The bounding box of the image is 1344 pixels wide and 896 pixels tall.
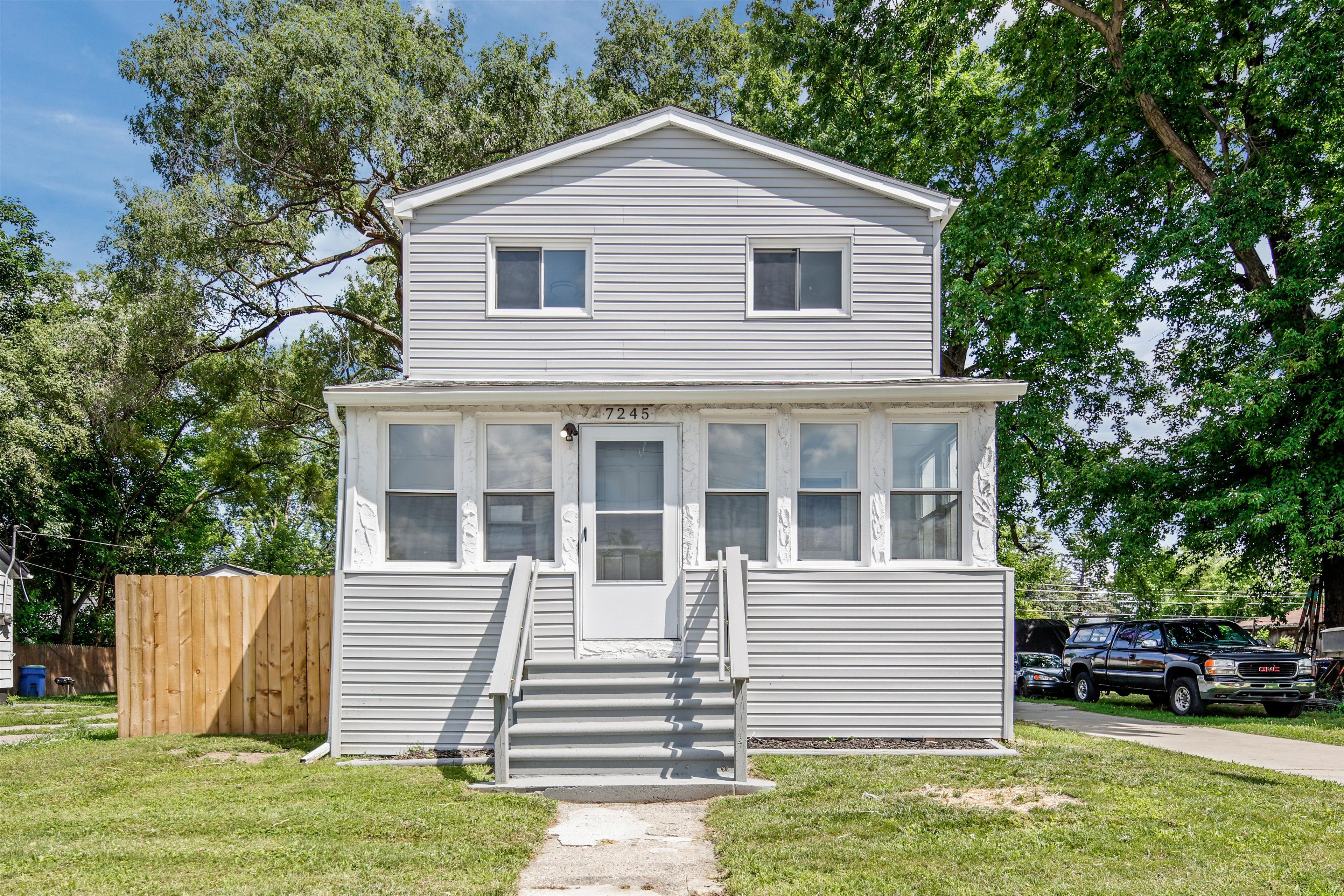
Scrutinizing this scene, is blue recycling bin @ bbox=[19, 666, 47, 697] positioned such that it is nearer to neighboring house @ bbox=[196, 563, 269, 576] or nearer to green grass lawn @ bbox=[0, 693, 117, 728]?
green grass lawn @ bbox=[0, 693, 117, 728]

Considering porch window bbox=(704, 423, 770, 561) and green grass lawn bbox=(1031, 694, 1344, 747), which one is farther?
green grass lawn bbox=(1031, 694, 1344, 747)

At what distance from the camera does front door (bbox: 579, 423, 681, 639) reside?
8.31m

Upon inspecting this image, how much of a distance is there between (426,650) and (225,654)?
2935 mm

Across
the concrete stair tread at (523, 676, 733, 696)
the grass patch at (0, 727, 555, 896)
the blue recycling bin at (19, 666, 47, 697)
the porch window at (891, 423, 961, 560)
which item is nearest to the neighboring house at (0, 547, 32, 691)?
the blue recycling bin at (19, 666, 47, 697)

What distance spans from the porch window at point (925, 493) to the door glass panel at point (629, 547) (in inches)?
87.9

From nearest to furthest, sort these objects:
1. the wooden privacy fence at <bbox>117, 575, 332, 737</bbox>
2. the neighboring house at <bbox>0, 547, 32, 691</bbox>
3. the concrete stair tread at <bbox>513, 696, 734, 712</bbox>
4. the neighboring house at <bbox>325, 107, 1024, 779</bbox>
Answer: the concrete stair tread at <bbox>513, 696, 734, 712</bbox> → the neighboring house at <bbox>325, 107, 1024, 779</bbox> → the wooden privacy fence at <bbox>117, 575, 332, 737</bbox> → the neighboring house at <bbox>0, 547, 32, 691</bbox>

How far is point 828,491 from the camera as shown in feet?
27.8

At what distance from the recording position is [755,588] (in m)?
8.32

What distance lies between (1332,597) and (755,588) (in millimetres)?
12621

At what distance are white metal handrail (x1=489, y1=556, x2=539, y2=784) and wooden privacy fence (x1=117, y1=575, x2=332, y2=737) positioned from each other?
2.69m

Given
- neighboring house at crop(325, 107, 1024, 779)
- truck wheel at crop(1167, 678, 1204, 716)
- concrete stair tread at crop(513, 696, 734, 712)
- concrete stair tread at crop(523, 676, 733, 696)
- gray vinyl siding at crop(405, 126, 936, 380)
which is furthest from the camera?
truck wheel at crop(1167, 678, 1204, 716)

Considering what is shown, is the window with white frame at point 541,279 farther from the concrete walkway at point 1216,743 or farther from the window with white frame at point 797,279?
the concrete walkway at point 1216,743

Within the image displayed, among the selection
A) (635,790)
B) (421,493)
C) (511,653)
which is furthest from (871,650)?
(421,493)

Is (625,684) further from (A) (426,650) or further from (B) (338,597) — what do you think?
(B) (338,597)
